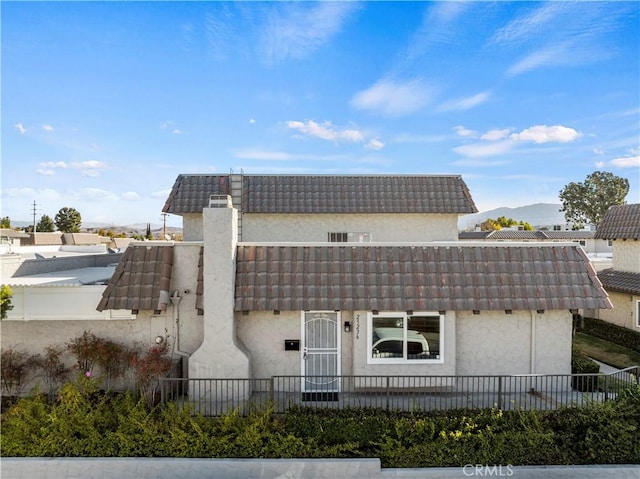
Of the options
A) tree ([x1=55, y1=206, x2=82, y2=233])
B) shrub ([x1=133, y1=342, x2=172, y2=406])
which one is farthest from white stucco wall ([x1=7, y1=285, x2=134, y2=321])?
tree ([x1=55, y1=206, x2=82, y2=233])

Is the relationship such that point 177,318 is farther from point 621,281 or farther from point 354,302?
point 621,281

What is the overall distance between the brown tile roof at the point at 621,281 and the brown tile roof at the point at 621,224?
182cm

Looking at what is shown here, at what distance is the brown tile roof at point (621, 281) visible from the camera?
1619cm

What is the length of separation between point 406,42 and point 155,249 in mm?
15636

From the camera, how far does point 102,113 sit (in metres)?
18.8

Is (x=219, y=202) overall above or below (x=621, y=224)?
above

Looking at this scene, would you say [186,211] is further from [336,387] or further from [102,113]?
[336,387]

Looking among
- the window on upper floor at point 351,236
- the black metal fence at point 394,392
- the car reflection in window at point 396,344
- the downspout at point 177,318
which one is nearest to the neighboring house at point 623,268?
the black metal fence at point 394,392

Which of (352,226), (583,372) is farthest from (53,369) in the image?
(583,372)

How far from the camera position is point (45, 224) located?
78.1 m

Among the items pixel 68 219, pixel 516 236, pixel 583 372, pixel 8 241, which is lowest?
pixel 583 372

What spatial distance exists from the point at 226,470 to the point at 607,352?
53.2 feet

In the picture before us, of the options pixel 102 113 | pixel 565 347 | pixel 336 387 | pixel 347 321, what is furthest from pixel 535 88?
pixel 102 113

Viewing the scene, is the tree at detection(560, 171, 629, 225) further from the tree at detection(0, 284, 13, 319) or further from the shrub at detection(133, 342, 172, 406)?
the tree at detection(0, 284, 13, 319)
